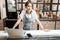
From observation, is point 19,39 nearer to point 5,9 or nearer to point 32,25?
point 32,25

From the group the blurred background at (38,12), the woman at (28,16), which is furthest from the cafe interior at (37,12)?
the woman at (28,16)

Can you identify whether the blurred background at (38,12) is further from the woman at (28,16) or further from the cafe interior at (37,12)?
the woman at (28,16)

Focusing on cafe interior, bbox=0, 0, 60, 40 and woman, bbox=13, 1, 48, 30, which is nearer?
woman, bbox=13, 1, 48, 30

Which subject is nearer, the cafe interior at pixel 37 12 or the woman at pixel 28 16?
the woman at pixel 28 16

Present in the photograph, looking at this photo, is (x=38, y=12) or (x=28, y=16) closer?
(x=28, y=16)

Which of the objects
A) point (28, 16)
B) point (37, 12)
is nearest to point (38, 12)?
point (37, 12)

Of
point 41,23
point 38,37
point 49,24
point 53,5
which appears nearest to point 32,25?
point 41,23

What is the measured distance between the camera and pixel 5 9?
2.65 metres

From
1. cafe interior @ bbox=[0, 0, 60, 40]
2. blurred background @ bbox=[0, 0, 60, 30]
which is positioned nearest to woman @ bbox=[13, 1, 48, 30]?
cafe interior @ bbox=[0, 0, 60, 40]

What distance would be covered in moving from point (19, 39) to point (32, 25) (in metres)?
0.97

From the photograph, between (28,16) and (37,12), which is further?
(37,12)

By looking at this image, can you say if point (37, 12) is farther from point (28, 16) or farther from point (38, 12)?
point (28, 16)

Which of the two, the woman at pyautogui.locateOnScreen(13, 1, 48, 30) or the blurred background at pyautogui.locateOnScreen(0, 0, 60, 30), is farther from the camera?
the blurred background at pyautogui.locateOnScreen(0, 0, 60, 30)

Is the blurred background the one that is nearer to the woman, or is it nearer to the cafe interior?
the cafe interior
